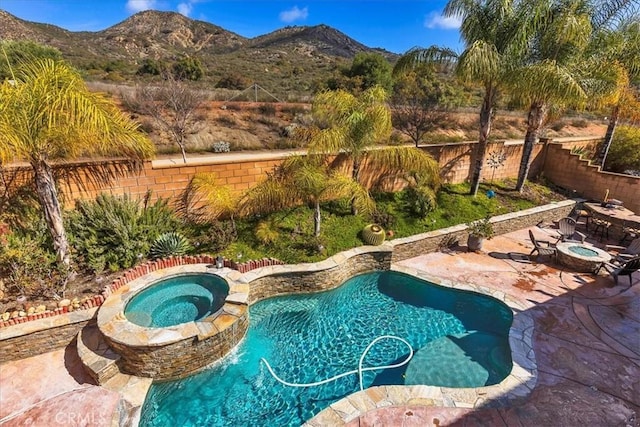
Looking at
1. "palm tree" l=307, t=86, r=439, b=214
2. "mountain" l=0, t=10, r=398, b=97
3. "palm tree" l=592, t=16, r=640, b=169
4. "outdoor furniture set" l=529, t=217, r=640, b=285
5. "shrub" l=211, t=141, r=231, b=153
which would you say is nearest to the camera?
"outdoor furniture set" l=529, t=217, r=640, b=285

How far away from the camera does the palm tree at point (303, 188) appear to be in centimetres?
862

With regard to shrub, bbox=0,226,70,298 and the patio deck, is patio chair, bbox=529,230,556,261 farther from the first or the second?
shrub, bbox=0,226,70,298

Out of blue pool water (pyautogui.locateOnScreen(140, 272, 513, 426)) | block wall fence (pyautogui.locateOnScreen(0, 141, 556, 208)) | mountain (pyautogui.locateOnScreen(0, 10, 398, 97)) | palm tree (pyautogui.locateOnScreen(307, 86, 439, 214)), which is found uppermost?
mountain (pyautogui.locateOnScreen(0, 10, 398, 97))

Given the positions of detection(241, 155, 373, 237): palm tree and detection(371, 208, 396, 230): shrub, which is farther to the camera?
detection(371, 208, 396, 230): shrub

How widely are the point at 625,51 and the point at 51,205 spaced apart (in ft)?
61.7

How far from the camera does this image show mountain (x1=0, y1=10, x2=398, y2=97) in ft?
122

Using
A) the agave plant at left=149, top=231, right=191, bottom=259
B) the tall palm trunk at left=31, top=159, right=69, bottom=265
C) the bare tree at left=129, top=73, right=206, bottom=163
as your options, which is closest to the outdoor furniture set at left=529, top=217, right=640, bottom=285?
the agave plant at left=149, top=231, right=191, bottom=259

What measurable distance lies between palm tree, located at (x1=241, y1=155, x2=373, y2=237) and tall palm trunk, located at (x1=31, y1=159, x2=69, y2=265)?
4309 millimetres

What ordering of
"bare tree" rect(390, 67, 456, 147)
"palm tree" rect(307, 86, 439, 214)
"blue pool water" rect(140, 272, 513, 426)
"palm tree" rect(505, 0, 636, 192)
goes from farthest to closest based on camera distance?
"bare tree" rect(390, 67, 456, 147) → "palm tree" rect(505, 0, 636, 192) → "palm tree" rect(307, 86, 439, 214) → "blue pool water" rect(140, 272, 513, 426)

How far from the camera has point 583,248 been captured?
9.43 m

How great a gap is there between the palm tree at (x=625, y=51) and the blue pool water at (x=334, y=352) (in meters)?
10.5

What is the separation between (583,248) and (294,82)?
35114 mm

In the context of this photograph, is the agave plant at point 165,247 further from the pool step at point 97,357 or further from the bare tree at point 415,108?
the bare tree at point 415,108

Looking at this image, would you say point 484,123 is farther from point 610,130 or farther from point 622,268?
point 610,130
